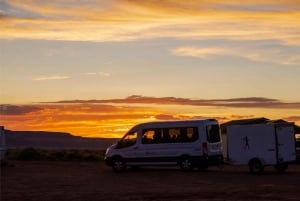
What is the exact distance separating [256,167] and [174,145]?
3936 millimetres

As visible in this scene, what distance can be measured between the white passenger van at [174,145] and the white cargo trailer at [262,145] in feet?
2.97

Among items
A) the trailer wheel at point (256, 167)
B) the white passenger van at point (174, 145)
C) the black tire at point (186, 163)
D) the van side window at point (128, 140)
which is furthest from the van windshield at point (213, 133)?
the van side window at point (128, 140)

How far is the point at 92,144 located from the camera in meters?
173

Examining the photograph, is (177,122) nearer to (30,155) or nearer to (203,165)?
(203,165)

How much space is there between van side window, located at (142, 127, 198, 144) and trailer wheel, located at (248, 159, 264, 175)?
9.23 ft

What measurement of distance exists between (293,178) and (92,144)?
14545 centimetres

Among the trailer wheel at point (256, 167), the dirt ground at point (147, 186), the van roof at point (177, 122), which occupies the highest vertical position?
the van roof at point (177, 122)

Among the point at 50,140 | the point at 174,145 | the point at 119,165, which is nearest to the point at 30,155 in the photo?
the point at 119,165

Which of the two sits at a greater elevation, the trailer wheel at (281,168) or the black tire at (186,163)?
the black tire at (186,163)

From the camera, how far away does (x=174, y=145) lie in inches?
1326

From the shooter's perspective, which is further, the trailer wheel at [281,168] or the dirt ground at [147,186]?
the trailer wheel at [281,168]

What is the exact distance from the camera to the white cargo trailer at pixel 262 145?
3216 centimetres

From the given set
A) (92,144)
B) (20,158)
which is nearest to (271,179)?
(20,158)

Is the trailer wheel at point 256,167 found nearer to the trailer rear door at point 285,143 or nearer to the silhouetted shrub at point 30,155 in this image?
the trailer rear door at point 285,143
